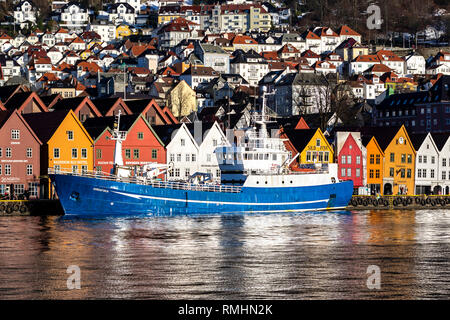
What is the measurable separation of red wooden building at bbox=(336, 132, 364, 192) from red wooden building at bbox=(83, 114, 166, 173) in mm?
21178

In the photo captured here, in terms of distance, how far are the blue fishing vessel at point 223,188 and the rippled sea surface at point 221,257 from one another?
2639 millimetres

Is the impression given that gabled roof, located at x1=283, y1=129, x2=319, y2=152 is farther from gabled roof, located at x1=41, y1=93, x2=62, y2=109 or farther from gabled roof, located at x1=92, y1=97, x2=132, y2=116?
gabled roof, located at x1=41, y1=93, x2=62, y2=109

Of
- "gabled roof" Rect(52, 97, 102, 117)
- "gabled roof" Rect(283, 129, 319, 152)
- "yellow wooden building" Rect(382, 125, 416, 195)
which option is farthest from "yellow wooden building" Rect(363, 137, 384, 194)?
"gabled roof" Rect(52, 97, 102, 117)

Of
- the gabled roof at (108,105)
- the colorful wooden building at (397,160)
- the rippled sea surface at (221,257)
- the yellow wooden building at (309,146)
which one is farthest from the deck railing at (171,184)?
the colorful wooden building at (397,160)

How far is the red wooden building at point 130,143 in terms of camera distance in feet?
282

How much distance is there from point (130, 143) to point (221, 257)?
4244 centimetres

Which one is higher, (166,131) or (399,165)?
(166,131)

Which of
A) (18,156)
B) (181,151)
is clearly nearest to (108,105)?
(181,151)

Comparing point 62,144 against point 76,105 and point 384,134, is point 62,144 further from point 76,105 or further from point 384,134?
point 384,134

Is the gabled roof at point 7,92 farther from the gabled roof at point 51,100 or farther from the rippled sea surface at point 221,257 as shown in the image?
the rippled sea surface at point 221,257

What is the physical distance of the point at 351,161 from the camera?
101 metres

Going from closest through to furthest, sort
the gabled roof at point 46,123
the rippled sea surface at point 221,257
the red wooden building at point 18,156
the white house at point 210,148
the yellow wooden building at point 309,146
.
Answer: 1. the rippled sea surface at point 221,257
2. the red wooden building at point 18,156
3. the gabled roof at point 46,123
4. the white house at point 210,148
5. the yellow wooden building at point 309,146

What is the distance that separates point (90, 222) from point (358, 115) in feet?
332
